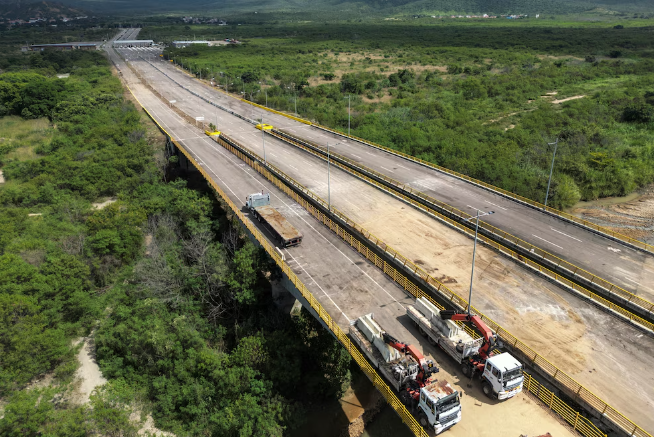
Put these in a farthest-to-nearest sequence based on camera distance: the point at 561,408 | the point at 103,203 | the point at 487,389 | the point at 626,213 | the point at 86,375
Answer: the point at 103,203, the point at 626,213, the point at 86,375, the point at 487,389, the point at 561,408

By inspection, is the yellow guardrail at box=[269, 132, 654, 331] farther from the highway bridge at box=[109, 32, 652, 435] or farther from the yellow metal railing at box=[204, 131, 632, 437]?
the yellow metal railing at box=[204, 131, 632, 437]

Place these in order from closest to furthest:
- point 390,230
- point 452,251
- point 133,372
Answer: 1. point 133,372
2. point 452,251
3. point 390,230

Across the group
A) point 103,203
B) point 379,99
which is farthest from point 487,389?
point 379,99

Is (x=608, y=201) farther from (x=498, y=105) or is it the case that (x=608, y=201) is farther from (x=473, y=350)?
(x=473, y=350)

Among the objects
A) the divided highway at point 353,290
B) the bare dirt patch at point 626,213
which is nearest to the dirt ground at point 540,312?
the divided highway at point 353,290

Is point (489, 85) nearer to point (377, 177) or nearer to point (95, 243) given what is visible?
point (377, 177)

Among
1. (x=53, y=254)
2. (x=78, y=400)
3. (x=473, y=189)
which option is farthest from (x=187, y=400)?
(x=473, y=189)
